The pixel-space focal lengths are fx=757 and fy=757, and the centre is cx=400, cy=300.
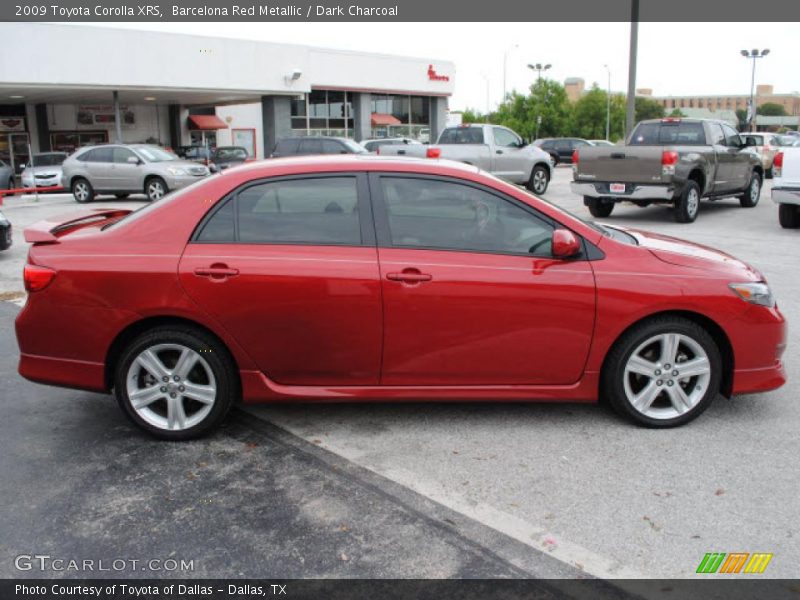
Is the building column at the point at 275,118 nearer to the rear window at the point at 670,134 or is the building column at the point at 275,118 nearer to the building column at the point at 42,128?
the building column at the point at 42,128

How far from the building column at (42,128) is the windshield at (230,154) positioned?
1336cm

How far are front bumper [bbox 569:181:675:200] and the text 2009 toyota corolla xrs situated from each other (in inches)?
385

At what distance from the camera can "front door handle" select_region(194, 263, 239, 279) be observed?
4.36 metres

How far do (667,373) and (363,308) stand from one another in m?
1.89

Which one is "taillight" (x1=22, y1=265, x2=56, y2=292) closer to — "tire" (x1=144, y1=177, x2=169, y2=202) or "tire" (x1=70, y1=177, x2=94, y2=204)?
"tire" (x1=144, y1=177, x2=169, y2=202)

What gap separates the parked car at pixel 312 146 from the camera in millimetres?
22062

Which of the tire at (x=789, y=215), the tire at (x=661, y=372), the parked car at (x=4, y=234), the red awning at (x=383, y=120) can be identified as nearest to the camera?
the tire at (x=661, y=372)

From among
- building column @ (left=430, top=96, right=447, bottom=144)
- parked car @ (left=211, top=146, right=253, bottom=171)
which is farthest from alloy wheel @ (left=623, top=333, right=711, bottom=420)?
building column @ (left=430, top=96, right=447, bottom=144)

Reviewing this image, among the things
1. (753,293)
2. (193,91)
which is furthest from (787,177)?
(193,91)

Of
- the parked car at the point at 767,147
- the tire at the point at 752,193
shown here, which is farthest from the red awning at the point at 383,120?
the tire at the point at 752,193

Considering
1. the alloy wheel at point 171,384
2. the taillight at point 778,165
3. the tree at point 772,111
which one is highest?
the tree at point 772,111

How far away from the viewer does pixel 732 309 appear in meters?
4.55

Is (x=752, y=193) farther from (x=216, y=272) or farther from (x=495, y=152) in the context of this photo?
(x=216, y=272)

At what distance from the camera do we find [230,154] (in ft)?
99.0
